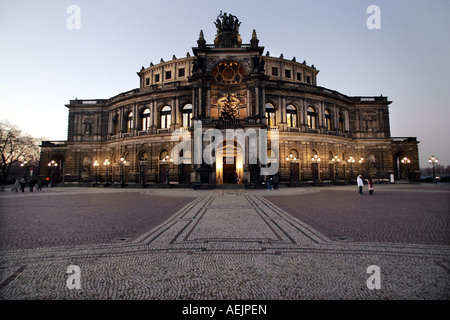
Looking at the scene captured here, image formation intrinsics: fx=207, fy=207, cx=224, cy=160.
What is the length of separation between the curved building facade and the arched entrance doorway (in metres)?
0.14

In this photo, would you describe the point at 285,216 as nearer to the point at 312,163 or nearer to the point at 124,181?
the point at 312,163

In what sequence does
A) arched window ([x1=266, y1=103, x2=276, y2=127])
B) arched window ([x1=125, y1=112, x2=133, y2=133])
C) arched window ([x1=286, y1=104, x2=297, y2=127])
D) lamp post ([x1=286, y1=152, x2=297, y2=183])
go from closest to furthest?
lamp post ([x1=286, y1=152, x2=297, y2=183]), arched window ([x1=266, y1=103, x2=276, y2=127]), arched window ([x1=286, y1=104, x2=297, y2=127]), arched window ([x1=125, y1=112, x2=133, y2=133])

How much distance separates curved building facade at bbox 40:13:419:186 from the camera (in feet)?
92.8

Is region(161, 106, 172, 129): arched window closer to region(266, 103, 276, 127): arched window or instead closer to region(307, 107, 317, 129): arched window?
region(266, 103, 276, 127): arched window

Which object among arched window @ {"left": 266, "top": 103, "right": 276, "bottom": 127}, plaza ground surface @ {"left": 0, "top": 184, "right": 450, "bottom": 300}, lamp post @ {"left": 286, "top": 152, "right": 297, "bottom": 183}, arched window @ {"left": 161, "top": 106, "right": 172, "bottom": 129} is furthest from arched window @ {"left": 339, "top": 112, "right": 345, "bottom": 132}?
plaza ground surface @ {"left": 0, "top": 184, "right": 450, "bottom": 300}

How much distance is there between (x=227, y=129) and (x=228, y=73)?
9414 mm

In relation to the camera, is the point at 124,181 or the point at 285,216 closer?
the point at 285,216

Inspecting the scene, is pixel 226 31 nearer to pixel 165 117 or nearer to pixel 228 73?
pixel 228 73

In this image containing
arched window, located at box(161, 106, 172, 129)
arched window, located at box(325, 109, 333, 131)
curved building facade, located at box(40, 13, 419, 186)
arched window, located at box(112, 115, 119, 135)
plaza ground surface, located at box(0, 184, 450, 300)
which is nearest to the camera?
plaza ground surface, located at box(0, 184, 450, 300)

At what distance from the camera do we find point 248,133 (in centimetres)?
2695

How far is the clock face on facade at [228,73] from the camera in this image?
30.4 m

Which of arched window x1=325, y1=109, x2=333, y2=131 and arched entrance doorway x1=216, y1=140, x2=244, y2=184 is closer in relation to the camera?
arched entrance doorway x1=216, y1=140, x2=244, y2=184
